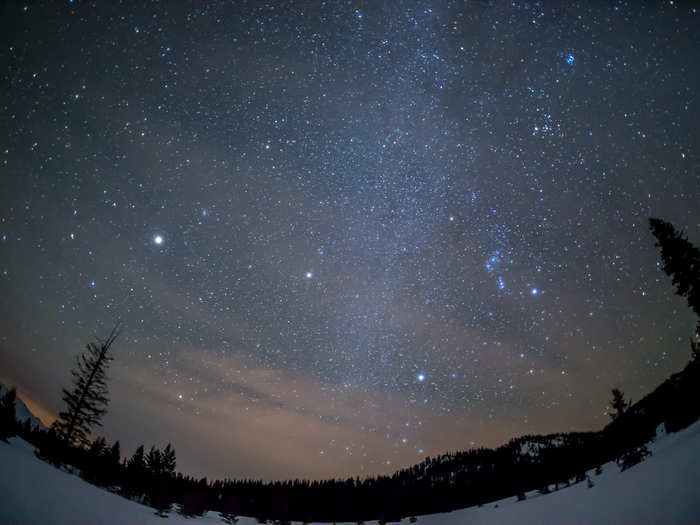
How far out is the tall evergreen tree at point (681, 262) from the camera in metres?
23.1

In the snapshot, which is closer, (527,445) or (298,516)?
(298,516)

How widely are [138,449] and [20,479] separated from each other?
48428mm

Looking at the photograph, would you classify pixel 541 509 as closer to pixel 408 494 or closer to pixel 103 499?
pixel 103 499

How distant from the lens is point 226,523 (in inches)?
1050

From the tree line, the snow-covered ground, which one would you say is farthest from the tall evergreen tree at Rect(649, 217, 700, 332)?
the snow-covered ground

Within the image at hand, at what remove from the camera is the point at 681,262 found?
23.6 meters

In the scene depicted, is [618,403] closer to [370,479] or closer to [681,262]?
[681,262]

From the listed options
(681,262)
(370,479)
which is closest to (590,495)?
(681,262)

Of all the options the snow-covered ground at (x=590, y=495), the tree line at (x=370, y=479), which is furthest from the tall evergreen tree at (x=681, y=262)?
the snow-covered ground at (x=590, y=495)

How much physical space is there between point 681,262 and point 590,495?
62.2ft

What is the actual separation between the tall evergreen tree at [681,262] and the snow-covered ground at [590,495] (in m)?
14.3

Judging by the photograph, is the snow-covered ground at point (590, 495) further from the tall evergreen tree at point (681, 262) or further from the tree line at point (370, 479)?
the tall evergreen tree at point (681, 262)

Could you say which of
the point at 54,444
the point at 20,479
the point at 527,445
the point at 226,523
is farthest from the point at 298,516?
the point at 527,445

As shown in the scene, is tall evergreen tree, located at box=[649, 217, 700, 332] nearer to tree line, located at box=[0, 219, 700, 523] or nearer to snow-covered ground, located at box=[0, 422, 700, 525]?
tree line, located at box=[0, 219, 700, 523]
